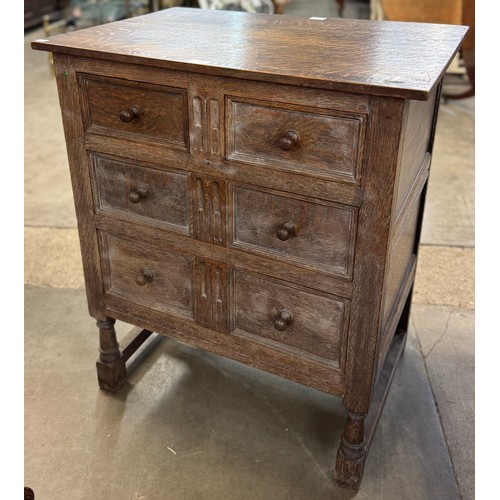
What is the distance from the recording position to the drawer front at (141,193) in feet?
4.89

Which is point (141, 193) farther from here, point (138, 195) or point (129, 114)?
point (129, 114)

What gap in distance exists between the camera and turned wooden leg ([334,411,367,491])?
1.52 meters

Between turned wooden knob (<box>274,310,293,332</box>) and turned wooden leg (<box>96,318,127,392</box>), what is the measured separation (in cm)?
60

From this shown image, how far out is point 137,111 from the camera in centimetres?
143

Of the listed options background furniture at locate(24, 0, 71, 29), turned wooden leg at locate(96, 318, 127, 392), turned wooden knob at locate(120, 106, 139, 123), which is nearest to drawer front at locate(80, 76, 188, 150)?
turned wooden knob at locate(120, 106, 139, 123)

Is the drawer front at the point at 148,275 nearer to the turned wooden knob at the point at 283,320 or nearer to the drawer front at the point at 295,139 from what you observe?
the turned wooden knob at the point at 283,320

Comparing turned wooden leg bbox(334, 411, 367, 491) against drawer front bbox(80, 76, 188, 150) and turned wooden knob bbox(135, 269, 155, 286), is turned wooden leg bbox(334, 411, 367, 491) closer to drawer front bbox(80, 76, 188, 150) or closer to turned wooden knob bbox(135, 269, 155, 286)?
turned wooden knob bbox(135, 269, 155, 286)

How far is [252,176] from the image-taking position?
1.35m

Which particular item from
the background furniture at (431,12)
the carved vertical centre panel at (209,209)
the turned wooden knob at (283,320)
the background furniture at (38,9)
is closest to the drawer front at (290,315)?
the turned wooden knob at (283,320)

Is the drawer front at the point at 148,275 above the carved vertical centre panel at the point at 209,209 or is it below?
below

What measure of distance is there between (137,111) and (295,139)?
16.2 inches

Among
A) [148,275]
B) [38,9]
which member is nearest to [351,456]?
[148,275]

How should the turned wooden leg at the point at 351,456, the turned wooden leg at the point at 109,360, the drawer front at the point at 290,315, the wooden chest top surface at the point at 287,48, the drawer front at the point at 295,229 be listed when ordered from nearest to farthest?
the wooden chest top surface at the point at 287,48 → the drawer front at the point at 295,229 → the drawer front at the point at 290,315 → the turned wooden leg at the point at 351,456 → the turned wooden leg at the point at 109,360
